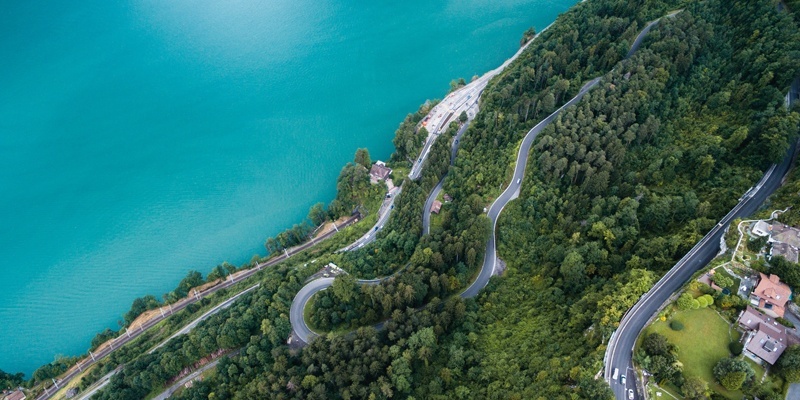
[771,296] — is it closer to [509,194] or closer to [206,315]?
[509,194]

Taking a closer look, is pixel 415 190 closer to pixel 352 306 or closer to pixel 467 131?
pixel 467 131

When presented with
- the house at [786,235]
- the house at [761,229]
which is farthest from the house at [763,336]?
the house at [761,229]

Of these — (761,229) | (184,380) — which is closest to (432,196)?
(761,229)

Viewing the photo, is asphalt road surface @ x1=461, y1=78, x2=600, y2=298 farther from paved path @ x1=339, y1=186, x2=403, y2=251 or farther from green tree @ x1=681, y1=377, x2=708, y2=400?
green tree @ x1=681, y1=377, x2=708, y2=400

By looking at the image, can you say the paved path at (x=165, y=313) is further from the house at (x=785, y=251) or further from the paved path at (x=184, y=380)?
the house at (x=785, y=251)

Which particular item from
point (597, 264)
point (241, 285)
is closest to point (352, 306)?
point (241, 285)
